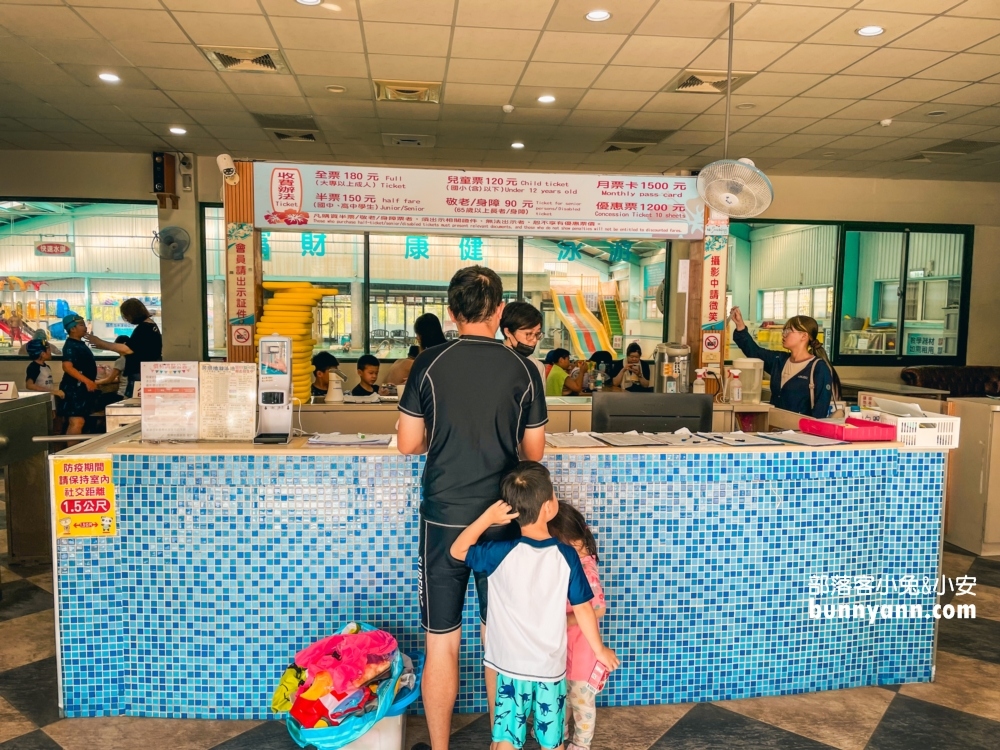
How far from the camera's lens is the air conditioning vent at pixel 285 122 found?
247 inches

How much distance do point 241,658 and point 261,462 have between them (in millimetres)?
720

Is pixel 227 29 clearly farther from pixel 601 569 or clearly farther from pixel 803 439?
pixel 803 439

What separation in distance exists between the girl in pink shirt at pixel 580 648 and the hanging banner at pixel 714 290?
2.90 metres

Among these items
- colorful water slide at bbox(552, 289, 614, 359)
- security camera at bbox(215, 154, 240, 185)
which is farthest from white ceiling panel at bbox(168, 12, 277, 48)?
colorful water slide at bbox(552, 289, 614, 359)

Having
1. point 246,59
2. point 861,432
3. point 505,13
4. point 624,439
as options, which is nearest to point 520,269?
point 246,59

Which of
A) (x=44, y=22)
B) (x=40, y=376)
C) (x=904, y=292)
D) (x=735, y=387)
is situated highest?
(x=44, y=22)

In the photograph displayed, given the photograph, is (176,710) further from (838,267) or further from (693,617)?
(838,267)

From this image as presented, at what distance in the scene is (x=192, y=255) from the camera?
8.06 m

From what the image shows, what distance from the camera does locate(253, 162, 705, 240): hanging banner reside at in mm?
4344

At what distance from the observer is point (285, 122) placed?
6449 mm

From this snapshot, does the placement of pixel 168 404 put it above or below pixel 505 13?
below

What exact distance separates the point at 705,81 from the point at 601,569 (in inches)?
161

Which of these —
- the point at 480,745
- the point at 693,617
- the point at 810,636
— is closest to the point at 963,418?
the point at 810,636

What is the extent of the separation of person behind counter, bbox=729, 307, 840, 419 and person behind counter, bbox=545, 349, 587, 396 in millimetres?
1784
